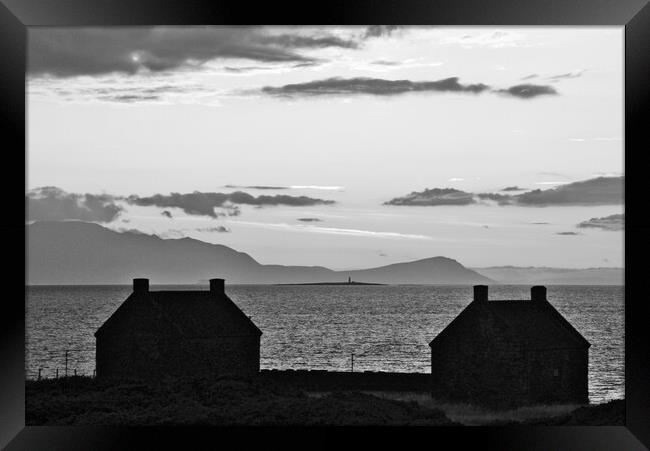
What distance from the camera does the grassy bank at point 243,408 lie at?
2348 centimetres

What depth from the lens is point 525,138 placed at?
111562 millimetres

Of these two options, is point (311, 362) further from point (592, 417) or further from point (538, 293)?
point (592, 417)

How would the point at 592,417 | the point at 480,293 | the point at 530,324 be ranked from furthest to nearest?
the point at 530,324 < the point at 480,293 < the point at 592,417

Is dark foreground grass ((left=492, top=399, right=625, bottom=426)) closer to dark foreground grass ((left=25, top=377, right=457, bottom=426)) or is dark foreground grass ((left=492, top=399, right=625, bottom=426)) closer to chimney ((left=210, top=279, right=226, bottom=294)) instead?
dark foreground grass ((left=25, top=377, right=457, bottom=426))

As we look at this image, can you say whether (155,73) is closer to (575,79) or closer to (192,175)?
(192,175)

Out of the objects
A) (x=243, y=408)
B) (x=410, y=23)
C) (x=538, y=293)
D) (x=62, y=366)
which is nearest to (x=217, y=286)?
(x=243, y=408)

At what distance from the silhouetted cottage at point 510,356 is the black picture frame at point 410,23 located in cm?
1906

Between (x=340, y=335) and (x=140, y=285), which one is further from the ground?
(x=140, y=285)

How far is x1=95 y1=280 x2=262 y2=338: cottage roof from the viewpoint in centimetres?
3269

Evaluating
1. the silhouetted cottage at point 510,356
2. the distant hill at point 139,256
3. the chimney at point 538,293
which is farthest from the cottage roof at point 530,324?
the distant hill at point 139,256

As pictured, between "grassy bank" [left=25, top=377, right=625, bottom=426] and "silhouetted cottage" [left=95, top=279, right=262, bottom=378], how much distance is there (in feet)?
5.66

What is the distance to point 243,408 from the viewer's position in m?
25.4

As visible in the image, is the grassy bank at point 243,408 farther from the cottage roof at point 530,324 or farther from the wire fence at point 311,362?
the wire fence at point 311,362

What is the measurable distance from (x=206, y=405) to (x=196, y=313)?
5959 mm
